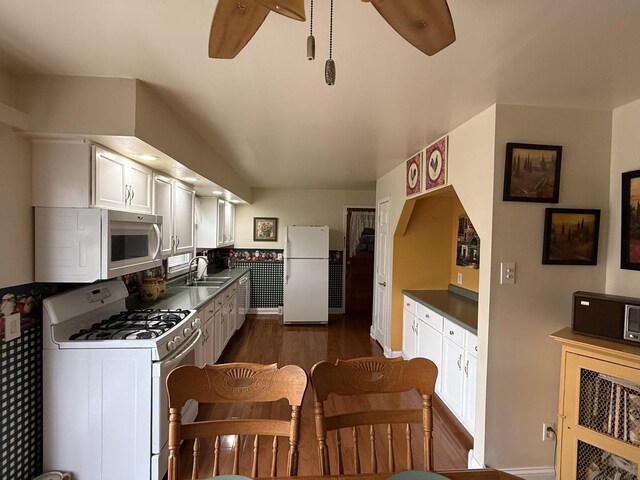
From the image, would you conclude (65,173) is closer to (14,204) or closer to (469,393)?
(14,204)

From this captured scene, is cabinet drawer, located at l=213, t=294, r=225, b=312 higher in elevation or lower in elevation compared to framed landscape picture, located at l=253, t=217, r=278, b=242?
lower

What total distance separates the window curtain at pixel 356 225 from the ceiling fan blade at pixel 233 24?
15.8 ft

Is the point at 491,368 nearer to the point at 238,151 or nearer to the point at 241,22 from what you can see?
the point at 241,22

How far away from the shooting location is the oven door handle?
73.4 inches

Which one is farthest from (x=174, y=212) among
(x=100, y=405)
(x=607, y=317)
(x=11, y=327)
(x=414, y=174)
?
(x=607, y=317)

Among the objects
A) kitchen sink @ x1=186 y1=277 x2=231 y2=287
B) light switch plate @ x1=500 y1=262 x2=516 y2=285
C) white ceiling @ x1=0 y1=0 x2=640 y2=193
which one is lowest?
kitchen sink @ x1=186 y1=277 x2=231 y2=287

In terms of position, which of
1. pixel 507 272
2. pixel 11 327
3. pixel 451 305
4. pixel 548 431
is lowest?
pixel 548 431

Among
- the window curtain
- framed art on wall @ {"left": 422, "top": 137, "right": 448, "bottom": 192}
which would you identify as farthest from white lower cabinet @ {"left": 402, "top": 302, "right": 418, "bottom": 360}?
the window curtain

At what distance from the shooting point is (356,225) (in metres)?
5.78

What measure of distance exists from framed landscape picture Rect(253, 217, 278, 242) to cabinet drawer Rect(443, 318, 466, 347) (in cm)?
366

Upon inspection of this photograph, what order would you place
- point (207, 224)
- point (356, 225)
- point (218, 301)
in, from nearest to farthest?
point (218, 301) < point (207, 224) < point (356, 225)

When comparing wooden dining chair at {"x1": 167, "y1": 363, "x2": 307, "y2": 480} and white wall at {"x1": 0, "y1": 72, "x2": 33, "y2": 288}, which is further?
white wall at {"x1": 0, "y1": 72, "x2": 33, "y2": 288}

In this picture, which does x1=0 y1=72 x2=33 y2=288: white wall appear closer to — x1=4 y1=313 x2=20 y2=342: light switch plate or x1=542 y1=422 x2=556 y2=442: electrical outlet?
x1=4 y1=313 x2=20 y2=342: light switch plate

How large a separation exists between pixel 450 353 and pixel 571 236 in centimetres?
124
